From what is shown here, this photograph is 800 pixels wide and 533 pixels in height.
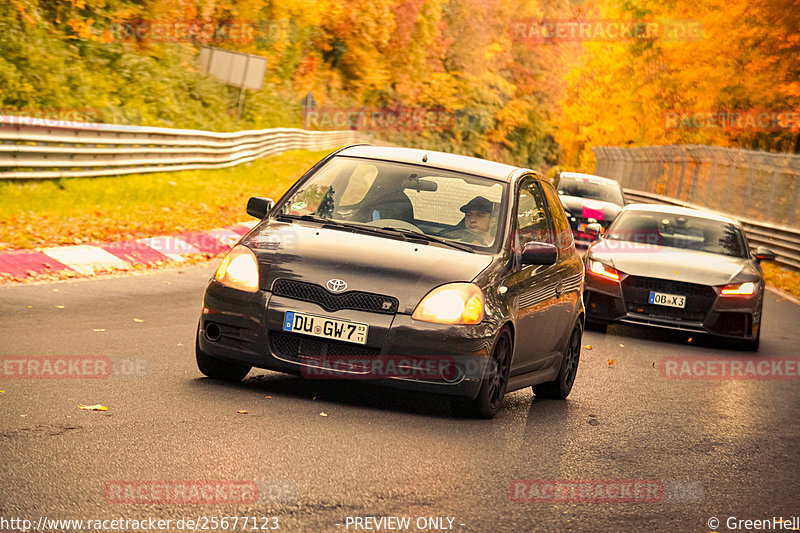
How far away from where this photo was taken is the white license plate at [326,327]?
7277 millimetres

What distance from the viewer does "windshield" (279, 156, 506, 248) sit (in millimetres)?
8266

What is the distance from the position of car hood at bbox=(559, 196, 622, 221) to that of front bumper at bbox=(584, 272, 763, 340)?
33.3 ft

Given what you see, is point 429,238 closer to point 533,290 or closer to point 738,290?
point 533,290

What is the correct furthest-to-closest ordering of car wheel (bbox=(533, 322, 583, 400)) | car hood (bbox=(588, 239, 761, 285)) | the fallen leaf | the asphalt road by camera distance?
1. car hood (bbox=(588, 239, 761, 285))
2. car wheel (bbox=(533, 322, 583, 400))
3. the fallen leaf
4. the asphalt road

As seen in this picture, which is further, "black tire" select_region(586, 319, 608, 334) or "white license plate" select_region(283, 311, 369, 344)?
"black tire" select_region(586, 319, 608, 334)

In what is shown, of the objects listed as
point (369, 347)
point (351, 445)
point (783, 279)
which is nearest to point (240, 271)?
point (369, 347)

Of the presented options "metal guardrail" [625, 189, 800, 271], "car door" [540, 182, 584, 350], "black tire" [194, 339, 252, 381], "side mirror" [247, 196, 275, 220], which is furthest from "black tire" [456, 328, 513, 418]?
"metal guardrail" [625, 189, 800, 271]

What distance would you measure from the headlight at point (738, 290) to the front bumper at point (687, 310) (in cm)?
5

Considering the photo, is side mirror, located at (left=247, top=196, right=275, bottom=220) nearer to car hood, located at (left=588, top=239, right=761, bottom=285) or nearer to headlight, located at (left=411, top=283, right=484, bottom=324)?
headlight, located at (left=411, top=283, right=484, bottom=324)

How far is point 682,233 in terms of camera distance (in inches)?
599

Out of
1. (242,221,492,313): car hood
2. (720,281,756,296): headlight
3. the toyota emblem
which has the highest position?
(242,221,492,313): car hood

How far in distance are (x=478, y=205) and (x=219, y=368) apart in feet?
6.66

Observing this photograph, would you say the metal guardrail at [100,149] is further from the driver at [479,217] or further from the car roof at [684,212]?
the driver at [479,217]

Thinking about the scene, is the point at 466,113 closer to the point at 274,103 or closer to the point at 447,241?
the point at 274,103
